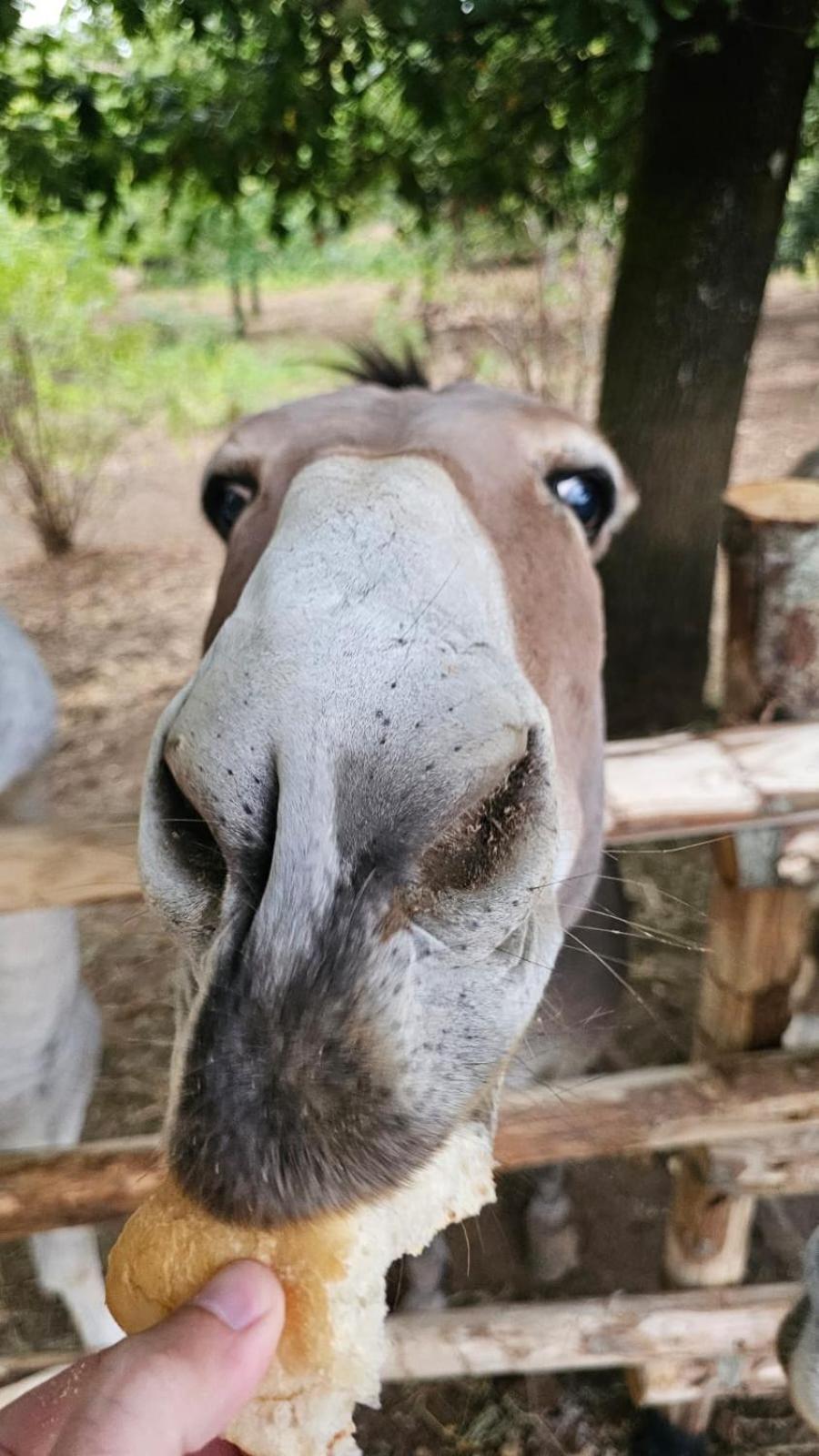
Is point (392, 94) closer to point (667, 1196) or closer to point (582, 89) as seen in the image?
point (582, 89)

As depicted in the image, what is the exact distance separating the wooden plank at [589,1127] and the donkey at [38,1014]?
577 mm

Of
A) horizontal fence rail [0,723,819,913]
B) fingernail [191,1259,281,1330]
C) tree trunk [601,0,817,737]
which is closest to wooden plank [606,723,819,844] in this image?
horizontal fence rail [0,723,819,913]

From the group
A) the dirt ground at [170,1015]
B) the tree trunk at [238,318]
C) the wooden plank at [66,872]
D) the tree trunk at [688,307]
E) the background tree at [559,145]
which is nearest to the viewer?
the wooden plank at [66,872]

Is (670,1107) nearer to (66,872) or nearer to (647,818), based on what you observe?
(647,818)

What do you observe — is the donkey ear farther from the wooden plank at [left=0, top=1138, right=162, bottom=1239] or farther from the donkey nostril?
the wooden plank at [left=0, top=1138, right=162, bottom=1239]

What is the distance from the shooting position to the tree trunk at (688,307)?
11.0 feet

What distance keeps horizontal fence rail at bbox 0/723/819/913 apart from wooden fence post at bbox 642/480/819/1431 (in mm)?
139

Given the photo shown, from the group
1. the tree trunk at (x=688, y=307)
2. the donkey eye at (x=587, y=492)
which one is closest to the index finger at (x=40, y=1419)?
the donkey eye at (x=587, y=492)

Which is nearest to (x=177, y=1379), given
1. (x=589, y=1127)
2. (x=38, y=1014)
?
(x=589, y=1127)

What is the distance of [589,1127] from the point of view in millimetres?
1959

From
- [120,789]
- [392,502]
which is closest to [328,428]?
[392,502]

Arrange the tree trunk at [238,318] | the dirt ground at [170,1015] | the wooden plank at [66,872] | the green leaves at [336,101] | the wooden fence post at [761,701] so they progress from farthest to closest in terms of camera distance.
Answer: the tree trunk at [238,318] → the green leaves at [336,101] → the dirt ground at [170,1015] → the wooden fence post at [761,701] → the wooden plank at [66,872]

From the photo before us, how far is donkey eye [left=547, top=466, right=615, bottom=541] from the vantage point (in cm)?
174

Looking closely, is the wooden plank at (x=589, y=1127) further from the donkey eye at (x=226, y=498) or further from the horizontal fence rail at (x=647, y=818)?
the donkey eye at (x=226, y=498)
